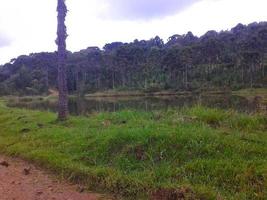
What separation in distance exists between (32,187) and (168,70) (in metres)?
73.6

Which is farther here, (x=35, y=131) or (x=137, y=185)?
Result: (x=35, y=131)

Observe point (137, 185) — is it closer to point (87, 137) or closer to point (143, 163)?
point (143, 163)

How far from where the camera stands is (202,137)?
8.15m

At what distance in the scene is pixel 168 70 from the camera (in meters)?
80.4

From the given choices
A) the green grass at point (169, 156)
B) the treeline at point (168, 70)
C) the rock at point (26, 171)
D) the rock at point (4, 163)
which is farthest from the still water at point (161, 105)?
the treeline at point (168, 70)

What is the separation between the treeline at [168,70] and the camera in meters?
73.4

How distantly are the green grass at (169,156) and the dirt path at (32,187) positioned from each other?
29cm

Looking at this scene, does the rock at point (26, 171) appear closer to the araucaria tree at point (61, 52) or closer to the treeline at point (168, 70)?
the araucaria tree at point (61, 52)

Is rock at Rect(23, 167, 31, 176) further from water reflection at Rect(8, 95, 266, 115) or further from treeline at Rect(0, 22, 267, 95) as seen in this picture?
treeline at Rect(0, 22, 267, 95)

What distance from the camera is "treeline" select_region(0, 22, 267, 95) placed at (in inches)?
2891

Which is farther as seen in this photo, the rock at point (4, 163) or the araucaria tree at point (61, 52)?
the araucaria tree at point (61, 52)

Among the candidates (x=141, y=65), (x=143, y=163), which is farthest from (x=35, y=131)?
(x=141, y=65)

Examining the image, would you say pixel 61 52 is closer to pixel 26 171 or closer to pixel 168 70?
pixel 26 171

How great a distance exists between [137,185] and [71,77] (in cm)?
8343
